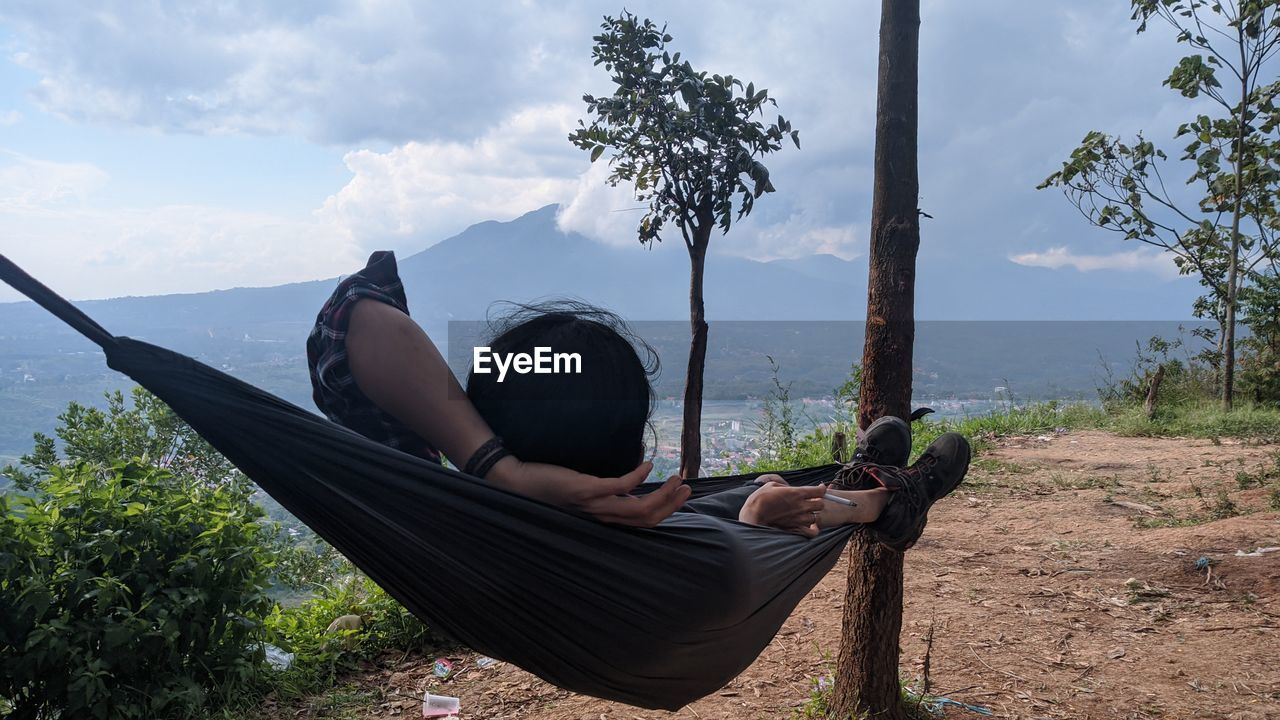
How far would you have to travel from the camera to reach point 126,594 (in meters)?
1.84

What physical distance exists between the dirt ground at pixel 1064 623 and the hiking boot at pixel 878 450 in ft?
2.81

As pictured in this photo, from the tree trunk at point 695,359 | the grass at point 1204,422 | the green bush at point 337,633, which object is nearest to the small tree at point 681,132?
the tree trunk at point 695,359

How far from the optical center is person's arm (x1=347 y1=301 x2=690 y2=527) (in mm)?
1014

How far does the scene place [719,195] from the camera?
3.92m

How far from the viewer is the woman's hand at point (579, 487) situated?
1086 mm

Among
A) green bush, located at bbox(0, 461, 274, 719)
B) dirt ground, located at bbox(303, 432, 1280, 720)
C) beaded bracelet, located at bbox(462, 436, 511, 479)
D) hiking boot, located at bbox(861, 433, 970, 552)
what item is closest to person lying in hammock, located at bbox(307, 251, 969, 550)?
beaded bracelet, located at bbox(462, 436, 511, 479)

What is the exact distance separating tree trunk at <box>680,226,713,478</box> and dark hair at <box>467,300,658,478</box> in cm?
289

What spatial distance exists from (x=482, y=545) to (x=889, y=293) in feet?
4.12

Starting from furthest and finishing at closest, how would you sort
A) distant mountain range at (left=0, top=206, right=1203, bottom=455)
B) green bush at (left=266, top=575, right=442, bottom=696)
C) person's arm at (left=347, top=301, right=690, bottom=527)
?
distant mountain range at (left=0, top=206, right=1203, bottom=455) → green bush at (left=266, top=575, right=442, bottom=696) → person's arm at (left=347, top=301, right=690, bottom=527)

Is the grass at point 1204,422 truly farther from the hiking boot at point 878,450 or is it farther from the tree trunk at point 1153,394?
the hiking boot at point 878,450

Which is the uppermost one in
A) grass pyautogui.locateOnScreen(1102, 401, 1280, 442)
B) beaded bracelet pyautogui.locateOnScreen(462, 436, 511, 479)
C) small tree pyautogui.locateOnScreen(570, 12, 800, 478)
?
small tree pyautogui.locateOnScreen(570, 12, 800, 478)

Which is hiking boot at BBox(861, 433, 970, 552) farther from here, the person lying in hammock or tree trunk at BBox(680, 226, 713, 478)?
tree trunk at BBox(680, 226, 713, 478)

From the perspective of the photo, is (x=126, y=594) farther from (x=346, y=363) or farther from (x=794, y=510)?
(x=794, y=510)

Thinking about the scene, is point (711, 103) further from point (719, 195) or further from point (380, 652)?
point (380, 652)
